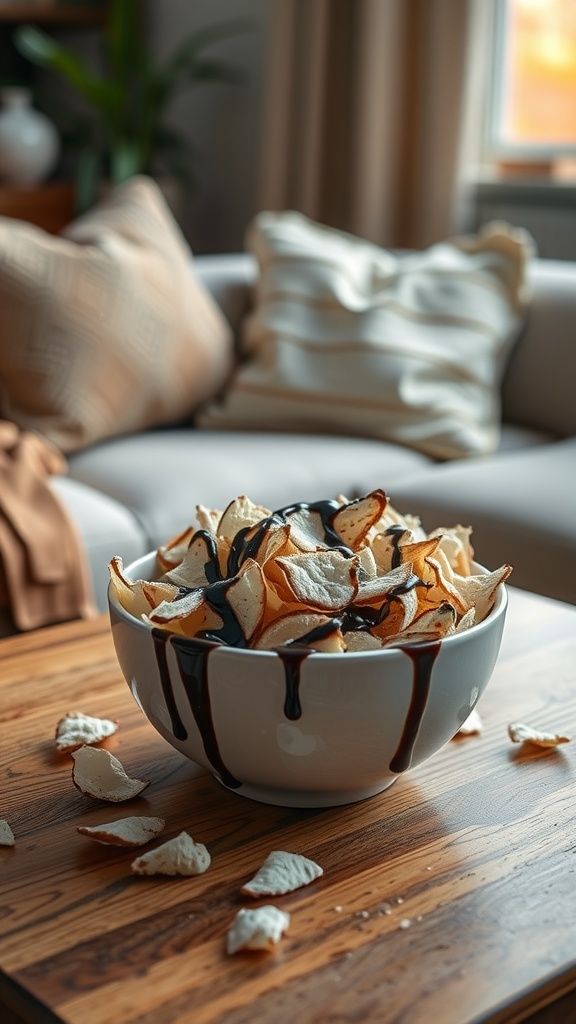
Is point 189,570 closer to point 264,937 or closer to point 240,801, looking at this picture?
point 240,801

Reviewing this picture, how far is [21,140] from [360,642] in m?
3.62

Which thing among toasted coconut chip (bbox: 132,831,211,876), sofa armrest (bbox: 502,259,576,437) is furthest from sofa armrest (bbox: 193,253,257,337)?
toasted coconut chip (bbox: 132,831,211,876)

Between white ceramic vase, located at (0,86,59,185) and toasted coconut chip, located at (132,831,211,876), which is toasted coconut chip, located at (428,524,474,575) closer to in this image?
toasted coconut chip, located at (132,831,211,876)

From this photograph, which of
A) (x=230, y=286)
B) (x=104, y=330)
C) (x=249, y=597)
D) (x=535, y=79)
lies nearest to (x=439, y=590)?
(x=249, y=597)

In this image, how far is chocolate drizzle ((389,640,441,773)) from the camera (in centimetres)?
78

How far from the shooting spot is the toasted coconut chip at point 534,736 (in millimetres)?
967

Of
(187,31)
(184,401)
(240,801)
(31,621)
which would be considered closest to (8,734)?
(240,801)

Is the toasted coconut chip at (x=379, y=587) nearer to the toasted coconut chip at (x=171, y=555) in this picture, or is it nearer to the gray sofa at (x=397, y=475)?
the toasted coconut chip at (x=171, y=555)

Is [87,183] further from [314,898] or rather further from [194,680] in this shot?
[314,898]

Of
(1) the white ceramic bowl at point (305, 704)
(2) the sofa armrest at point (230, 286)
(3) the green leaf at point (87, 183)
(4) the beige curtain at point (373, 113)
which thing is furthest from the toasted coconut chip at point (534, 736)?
(3) the green leaf at point (87, 183)

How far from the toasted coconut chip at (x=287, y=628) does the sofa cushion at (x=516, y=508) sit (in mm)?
1015

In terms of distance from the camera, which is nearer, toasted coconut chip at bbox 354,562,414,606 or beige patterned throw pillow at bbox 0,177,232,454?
toasted coconut chip at bbox 354,562,414,606

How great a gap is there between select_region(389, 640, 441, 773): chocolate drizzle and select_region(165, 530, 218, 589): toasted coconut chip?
186mm

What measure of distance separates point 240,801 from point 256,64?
144 inches
